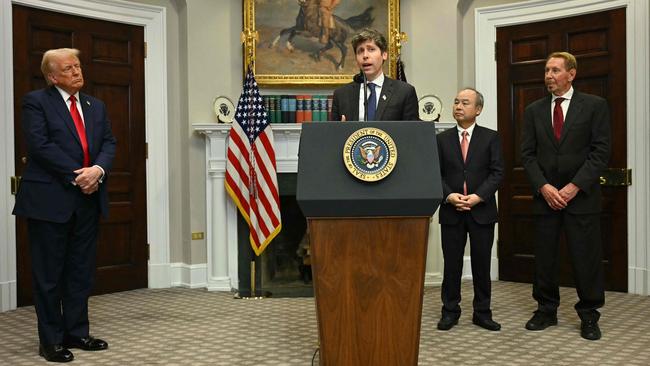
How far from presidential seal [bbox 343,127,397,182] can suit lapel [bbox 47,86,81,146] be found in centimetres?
195

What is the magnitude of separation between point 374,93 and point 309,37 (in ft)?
11.1

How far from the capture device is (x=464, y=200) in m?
4.39

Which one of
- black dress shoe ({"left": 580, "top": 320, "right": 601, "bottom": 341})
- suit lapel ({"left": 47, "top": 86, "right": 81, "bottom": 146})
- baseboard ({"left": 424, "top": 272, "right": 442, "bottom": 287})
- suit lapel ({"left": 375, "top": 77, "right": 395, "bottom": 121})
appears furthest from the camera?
baseboard ({"left": 424, "top": 272, "right": 442, "bottom": 287})

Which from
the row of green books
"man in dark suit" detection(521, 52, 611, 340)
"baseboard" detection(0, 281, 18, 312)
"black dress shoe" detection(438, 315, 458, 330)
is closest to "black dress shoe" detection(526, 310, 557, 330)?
"man in dark suit" detection(521, 52, 611, 340)

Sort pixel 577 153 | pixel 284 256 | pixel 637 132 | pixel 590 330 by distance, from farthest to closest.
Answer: pixel 284 256 < pixel 637 132 < pixel 577 153 < pixel 590 330

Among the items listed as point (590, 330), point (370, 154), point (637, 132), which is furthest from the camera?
point (637, 132)

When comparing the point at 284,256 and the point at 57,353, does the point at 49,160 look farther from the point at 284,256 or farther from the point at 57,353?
the point at 284,256

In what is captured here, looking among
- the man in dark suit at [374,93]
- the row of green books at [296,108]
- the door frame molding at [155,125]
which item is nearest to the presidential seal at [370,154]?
the man in dark suit at [374,93]

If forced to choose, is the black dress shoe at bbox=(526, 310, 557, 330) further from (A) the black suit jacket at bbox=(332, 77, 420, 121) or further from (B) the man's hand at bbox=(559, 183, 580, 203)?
(A) the black suit jacket at bbox=(332, 77, 420, 121)

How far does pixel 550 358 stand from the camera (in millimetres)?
3711

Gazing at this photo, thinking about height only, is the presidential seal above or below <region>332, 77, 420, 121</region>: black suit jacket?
below

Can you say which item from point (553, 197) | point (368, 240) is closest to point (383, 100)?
point (368, 240)

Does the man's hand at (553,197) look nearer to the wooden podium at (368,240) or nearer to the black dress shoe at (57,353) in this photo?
the wooden podium at (368,240)

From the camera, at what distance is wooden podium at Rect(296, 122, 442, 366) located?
2561 mm
